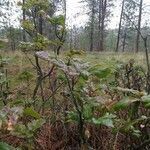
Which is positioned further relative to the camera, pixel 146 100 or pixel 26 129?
pixel 26 129

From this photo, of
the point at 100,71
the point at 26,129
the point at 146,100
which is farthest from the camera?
the point at 26,129

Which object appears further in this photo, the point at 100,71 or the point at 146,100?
the point at 100,71

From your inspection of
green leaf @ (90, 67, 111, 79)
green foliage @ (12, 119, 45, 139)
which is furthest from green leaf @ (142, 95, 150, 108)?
green foliage @ (12, 119, 45, 139)

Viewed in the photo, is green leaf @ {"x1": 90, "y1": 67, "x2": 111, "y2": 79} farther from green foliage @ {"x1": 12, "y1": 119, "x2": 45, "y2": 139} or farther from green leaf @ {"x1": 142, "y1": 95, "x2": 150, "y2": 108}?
green foliage @ {"x1": 12, "y1": 119, "x2": 45, "y2": 139}

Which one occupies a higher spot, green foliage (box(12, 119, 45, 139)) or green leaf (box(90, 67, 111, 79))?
green leaf (box(90, 67, 111, 79))

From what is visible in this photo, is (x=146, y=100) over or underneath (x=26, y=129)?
over

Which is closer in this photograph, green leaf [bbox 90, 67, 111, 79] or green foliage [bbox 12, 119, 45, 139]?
green leaf [bbox 90, 67, 111, 79]

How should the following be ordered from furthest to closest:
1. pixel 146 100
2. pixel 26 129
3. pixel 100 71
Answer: pixel 26 129 → pixel 100 71 → pixel 146 100

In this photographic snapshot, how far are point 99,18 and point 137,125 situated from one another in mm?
34002

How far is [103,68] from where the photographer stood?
6.22 ft

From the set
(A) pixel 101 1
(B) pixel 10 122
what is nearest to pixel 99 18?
(A) pixel 101 1

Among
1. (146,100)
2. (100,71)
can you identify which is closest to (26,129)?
(100,71)

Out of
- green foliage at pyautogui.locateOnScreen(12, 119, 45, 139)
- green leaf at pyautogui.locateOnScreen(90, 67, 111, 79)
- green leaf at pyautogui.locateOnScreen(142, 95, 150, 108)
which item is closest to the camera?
green leaf at pyautogui.locateOnScreen(142, 95, 150, 108)

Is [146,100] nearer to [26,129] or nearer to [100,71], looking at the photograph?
[100,71]
